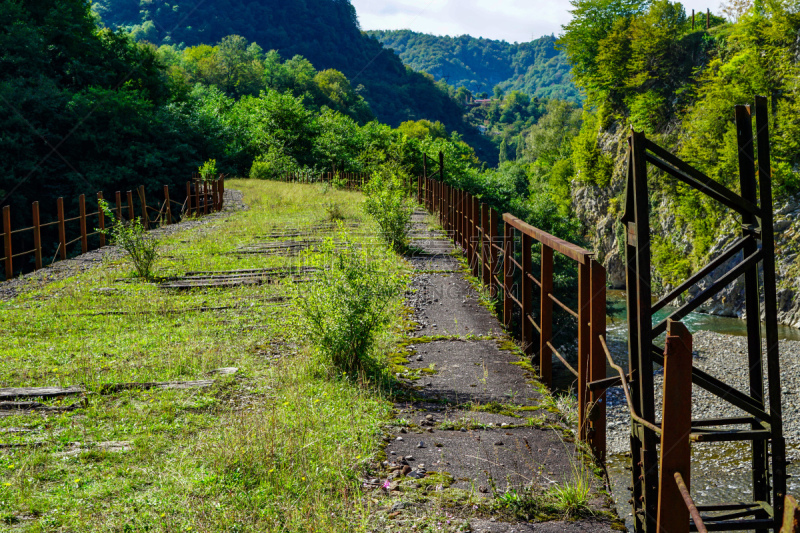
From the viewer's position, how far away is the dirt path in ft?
10.2

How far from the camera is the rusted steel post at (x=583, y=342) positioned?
12.5 feet

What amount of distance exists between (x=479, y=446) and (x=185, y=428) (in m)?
2.06

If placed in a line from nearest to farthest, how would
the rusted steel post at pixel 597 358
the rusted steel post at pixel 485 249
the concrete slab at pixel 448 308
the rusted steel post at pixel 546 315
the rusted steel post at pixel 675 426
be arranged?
the rusted steel post at pixel 675 426, the rusted steel post at pixel 597 358, the rusted steel post at pixel 546 315, the concrete slab at pixel 448 308, the rusted steel post at pixel 485 249

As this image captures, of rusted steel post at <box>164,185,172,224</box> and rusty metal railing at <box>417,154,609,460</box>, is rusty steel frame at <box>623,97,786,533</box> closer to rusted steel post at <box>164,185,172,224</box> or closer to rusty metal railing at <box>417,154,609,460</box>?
rusty metal railing at <box>417,154,609,460</box>

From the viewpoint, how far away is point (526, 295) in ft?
19.4

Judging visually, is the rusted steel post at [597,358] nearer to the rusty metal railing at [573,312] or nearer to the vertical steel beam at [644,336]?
the rusty metal railing at [573,312]

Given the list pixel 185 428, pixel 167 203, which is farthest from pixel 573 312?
pixel 167 203

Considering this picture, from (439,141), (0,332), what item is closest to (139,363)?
(0,332)

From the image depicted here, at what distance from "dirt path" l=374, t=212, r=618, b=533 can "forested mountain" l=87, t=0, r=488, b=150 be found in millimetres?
102674

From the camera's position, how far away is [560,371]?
89.4 ft

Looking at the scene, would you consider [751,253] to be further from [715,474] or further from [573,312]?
[715,474]

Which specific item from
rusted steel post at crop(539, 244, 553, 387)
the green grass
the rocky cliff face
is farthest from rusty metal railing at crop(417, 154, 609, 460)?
the rocky cliff face

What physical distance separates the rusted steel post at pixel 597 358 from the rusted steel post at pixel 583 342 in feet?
0.28

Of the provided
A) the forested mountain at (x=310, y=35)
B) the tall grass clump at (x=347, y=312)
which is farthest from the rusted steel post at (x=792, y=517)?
the forested mountain at (x=310, y=35)
